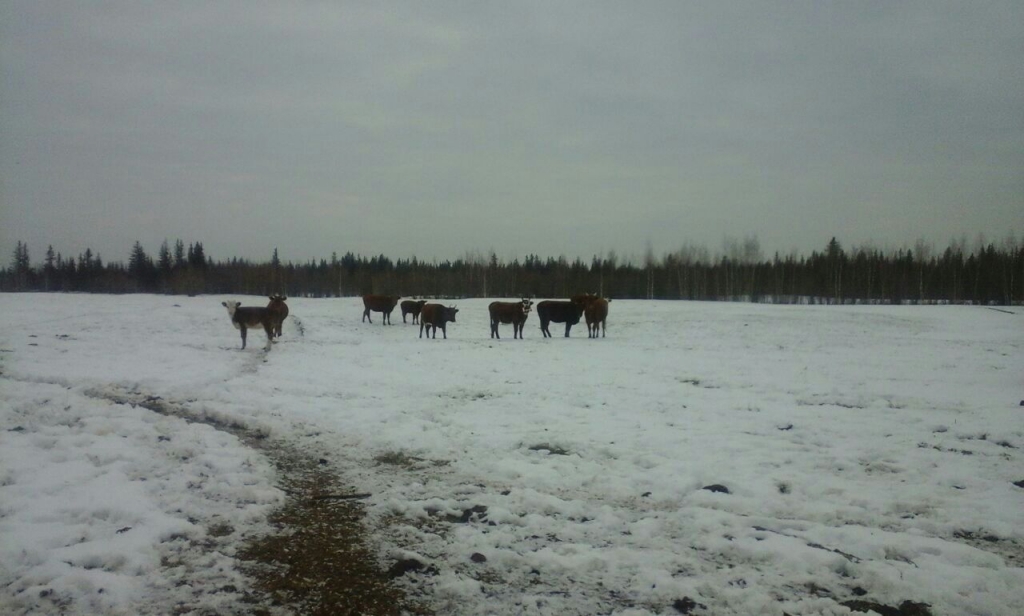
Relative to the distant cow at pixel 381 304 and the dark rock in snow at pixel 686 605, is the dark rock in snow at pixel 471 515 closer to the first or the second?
→ the dark rock in snow at pixel 686 605

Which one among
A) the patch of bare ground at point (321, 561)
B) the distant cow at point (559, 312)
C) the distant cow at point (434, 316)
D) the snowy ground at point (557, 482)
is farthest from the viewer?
the distant cow at point (559, 312)

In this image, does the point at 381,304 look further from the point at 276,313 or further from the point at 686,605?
the point at 686,605

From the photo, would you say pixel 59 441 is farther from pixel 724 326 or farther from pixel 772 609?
pixel 724 326

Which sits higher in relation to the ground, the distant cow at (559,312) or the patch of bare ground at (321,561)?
the distant cow at (559,312)

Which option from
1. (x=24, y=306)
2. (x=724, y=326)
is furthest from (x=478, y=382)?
(x=24, y=306)

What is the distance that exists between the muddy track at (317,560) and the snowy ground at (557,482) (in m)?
0.19

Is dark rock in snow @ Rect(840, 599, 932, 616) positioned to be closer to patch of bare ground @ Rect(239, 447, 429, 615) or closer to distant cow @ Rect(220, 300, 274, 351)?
patch of bare ground @ Rect(239, 447, 429, 615)

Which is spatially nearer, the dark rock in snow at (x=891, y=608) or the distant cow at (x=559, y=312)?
the dark rock in snow at (x=891, y=608)

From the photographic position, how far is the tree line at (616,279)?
68.9 meters

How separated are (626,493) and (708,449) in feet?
6.78

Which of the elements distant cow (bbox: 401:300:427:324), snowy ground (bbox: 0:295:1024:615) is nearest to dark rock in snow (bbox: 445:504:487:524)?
snowy ground (bbox: 0:295:1024:615)

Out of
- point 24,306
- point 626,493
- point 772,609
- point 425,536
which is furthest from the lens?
point 24,306

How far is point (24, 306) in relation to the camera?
3309 cm

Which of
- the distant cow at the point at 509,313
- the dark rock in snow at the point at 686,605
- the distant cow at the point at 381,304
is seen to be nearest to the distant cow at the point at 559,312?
the distant cow at the point at 509,313
